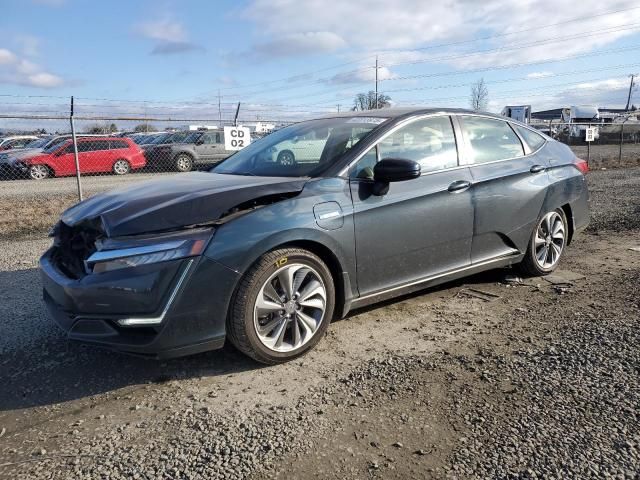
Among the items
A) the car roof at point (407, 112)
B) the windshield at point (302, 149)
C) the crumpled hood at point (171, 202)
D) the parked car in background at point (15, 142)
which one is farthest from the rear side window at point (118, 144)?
the crumpled hood at point (171, 202)

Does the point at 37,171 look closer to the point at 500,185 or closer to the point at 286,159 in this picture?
the point at 286,159

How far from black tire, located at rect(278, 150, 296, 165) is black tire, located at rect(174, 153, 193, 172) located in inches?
640

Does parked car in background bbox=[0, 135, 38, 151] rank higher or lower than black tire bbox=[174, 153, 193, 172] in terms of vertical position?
higher

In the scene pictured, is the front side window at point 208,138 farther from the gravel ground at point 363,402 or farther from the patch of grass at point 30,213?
the gravel ground at point 363,402

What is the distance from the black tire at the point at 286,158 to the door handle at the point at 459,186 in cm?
126

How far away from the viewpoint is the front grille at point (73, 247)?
3363mm

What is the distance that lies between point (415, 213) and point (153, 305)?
199cm

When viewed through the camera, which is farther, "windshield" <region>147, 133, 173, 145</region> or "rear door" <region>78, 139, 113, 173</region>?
"windshield" <region>147, 133, 173, 145</region>

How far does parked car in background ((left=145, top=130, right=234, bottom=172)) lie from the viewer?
19.9 m

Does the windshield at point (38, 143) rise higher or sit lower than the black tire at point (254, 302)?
higher

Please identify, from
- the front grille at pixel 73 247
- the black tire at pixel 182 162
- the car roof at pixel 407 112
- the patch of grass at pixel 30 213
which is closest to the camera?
the front grille at pixel 73 247

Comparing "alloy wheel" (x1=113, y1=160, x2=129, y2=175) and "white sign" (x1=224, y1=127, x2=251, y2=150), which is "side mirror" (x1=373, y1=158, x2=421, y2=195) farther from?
"alloy wheel" (x1=113, y1=160, x2=129, y2=175)

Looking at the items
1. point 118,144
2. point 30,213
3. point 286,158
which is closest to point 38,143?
point 118,144

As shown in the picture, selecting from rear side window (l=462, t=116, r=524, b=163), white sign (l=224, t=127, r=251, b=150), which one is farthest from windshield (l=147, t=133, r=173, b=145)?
rear side window (l=462, t=116, r=524, b=163)
